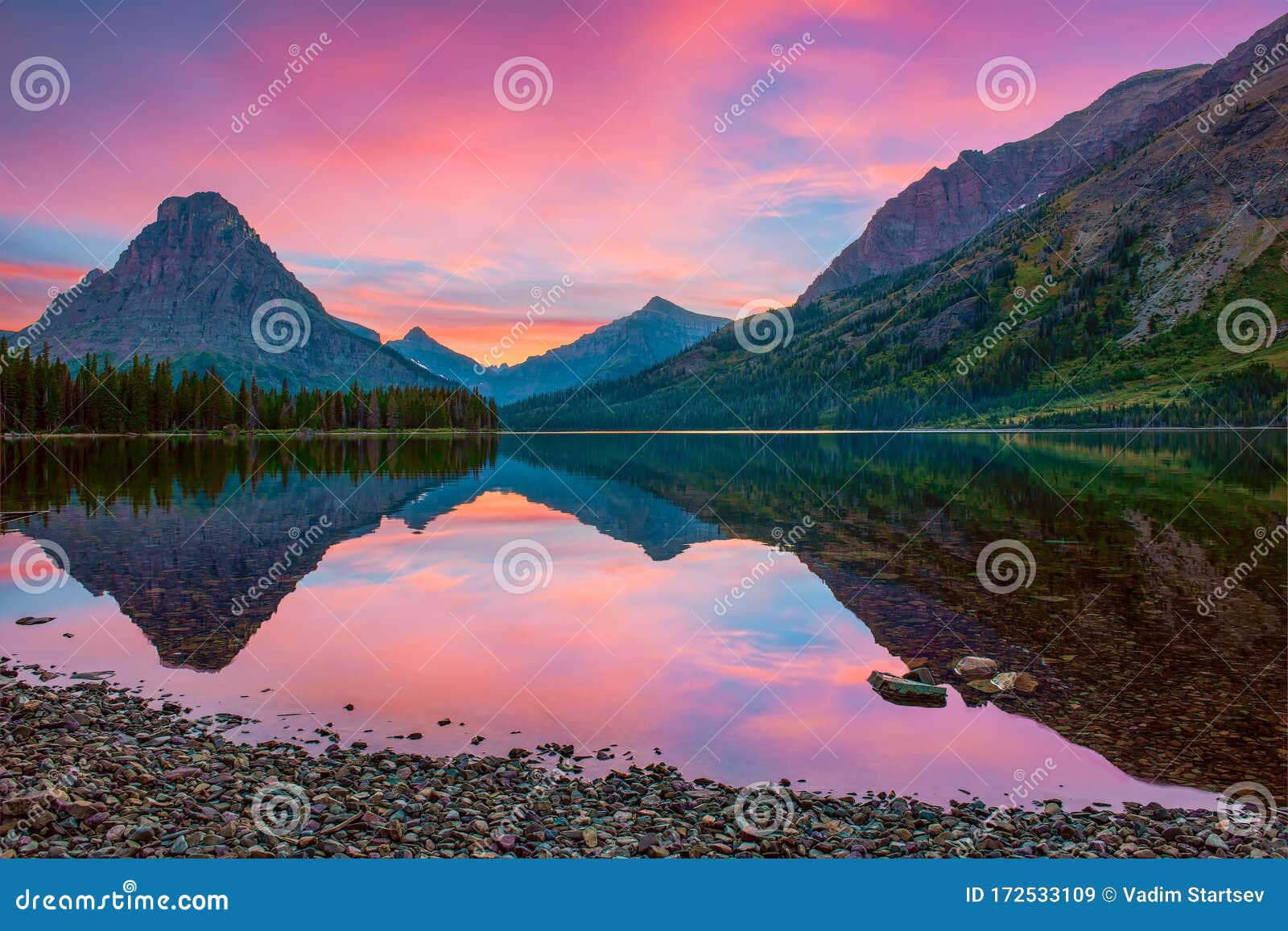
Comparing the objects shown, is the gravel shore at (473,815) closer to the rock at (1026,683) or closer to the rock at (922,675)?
the rock at (1026,683)

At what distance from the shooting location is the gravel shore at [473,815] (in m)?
10.9

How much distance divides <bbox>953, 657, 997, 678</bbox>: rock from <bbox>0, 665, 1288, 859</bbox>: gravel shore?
6252 mm

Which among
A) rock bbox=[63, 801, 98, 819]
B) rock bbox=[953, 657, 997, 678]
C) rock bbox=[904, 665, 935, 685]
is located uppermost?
rock bbox=[953, 657, 997, 678]

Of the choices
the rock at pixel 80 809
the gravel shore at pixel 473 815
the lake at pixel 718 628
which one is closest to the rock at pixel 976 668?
the lake at pixel 718 628

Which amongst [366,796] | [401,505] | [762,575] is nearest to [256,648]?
[366,796]

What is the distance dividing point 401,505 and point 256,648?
34492 mm

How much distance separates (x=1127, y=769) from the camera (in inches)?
552

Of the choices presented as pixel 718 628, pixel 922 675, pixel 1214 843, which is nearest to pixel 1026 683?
pixel 922 675

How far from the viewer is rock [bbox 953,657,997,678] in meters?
18.9

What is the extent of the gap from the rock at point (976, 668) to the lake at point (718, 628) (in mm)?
405

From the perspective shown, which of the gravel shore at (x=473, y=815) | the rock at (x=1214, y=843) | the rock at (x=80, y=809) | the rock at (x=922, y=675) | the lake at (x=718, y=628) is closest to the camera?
the gravel shore at (x=473, y=815)

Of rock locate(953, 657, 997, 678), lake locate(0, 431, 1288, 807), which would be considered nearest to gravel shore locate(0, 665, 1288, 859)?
lake locate(0, 431, 1288, 807)

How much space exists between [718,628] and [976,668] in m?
7.85

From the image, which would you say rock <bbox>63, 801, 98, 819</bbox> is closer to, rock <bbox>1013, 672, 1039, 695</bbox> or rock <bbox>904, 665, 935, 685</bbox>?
rock <bbox>904, 665, 935, 685</bbox>
